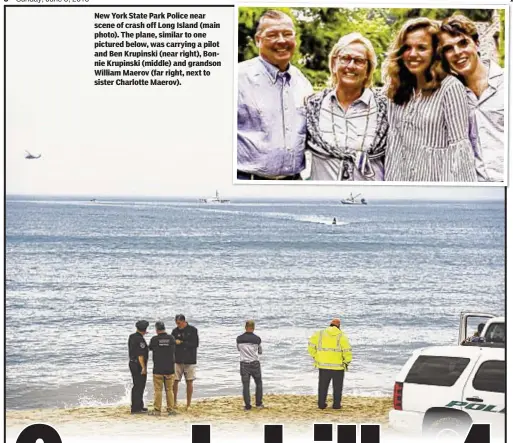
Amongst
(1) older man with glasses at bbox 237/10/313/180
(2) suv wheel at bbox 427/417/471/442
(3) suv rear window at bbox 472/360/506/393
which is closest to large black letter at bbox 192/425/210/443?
(2) suv wheel at bbox 427/417/471/442

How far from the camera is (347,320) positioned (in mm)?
11836

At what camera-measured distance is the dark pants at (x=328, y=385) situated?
11789 mm

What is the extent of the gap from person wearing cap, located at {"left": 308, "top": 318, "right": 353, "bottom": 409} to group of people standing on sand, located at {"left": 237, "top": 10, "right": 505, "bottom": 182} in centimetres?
129

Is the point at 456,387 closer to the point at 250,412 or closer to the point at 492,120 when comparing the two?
the point at 250,412

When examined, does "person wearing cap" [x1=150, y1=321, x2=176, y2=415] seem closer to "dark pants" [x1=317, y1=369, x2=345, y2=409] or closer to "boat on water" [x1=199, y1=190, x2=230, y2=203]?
"boat on water" [x1=199, y1=190, x2=230, y2=203]

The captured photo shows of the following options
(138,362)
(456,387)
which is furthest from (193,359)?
(456,387)

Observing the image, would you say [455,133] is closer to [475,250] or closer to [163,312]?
[475,250]

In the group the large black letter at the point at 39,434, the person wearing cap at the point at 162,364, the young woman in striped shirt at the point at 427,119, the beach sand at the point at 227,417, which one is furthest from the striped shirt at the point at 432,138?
the large black letter at the point at 39,434

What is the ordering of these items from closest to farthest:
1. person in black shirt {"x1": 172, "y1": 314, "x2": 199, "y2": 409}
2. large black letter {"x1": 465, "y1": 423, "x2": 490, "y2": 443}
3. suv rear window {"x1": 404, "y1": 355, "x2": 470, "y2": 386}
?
1. suv rear window {"x1": 404, "y1": 355, "x2": 470, "y2": 386}
2. large black letter {"x1": 465, "y1": 423, "x2": 490, "y2": 443}
3. person in black shirt {"x1": 172, "y1": 314, "x2": 199, "y2": 409}

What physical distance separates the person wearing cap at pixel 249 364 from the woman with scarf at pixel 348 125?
1.43 meters

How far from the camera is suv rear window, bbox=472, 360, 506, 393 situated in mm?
11609

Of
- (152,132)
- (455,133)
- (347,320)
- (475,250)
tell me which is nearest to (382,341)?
(347,320)

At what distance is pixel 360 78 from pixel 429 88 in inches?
22.7

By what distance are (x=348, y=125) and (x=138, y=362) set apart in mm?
Result: 2612
